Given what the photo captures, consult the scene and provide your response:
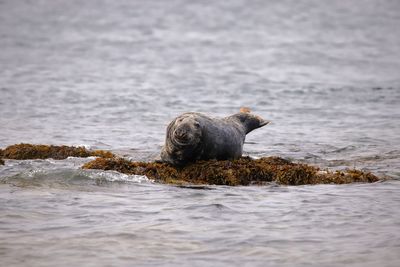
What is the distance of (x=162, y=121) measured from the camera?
16.8 m

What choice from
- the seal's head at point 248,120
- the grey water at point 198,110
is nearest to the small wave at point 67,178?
the grey water at point 198,110

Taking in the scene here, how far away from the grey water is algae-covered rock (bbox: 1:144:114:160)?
0.37 meters

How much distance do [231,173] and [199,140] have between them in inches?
23.5

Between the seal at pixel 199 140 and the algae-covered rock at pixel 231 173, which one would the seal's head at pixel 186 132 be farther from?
the algae-covered rock at pixel 231 173

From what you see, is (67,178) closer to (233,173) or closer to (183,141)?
(183,141)

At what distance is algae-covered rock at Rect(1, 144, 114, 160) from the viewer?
11.1 m

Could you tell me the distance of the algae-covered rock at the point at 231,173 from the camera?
970 cm

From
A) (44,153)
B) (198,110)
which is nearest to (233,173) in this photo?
(44,153)

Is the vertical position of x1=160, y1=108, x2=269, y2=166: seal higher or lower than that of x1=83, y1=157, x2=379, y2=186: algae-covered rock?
higher

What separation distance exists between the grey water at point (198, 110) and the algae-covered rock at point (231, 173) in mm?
203

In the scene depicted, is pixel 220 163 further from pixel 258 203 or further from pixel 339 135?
pixel 339 135

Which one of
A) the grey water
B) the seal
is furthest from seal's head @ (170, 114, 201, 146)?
the grey water

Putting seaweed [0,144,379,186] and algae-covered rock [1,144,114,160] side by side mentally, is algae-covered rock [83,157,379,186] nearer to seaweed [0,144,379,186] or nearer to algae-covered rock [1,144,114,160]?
seaweed [0,144,379,186]

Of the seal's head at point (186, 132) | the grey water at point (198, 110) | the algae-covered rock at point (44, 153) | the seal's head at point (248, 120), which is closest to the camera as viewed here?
the grey water at point (198, 110)
